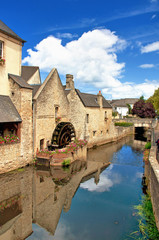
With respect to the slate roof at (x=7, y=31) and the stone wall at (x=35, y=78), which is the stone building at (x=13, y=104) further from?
the stone wall at (x=35, y=78)

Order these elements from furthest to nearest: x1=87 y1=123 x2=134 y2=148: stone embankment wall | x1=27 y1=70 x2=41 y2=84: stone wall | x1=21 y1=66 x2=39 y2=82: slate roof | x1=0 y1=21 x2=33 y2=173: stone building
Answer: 1. x1=87 y1=123 x2=134 y2=148: stone embankment wall
2. x1=21 y1=66 x2=39 y2=82: slate roof
3. x1=27 y1=70 x2=41 y2=84: stone wall
4. x1=0 y1=21 x2=33 y2=173: stone building

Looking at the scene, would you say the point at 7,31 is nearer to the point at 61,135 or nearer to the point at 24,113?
the point at 24,113

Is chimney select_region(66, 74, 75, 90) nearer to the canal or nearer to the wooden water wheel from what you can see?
the wooden water wheel

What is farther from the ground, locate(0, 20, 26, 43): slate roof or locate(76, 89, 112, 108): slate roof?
locate(0, 20, 26, 43): slate roof

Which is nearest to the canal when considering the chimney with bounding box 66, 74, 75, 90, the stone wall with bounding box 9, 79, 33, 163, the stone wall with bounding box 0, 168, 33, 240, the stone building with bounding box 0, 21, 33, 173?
the stone wall with bounding box 0, 168, 33, 240

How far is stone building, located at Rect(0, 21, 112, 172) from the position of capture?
36.3 ft

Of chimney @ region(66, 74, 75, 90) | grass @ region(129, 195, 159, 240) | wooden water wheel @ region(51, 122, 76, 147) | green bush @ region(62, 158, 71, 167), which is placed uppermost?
chimney @ region(66, 74, 75, 90)

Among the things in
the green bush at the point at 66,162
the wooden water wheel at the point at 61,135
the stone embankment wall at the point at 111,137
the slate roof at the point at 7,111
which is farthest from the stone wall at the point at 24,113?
the stone embankment wall at the point at 111,137

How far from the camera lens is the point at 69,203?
864 cm

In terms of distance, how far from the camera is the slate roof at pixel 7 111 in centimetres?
1030

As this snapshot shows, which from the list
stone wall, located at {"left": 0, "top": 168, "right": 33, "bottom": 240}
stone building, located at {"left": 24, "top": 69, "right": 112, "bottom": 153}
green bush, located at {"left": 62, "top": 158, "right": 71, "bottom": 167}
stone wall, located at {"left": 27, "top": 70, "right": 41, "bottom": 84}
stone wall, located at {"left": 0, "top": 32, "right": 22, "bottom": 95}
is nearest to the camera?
stone wall, located at {"left": 0, "top": 168, "right": 33, "bottom": 240}

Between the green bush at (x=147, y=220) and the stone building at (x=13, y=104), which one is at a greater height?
the stone building at (x=13, y=104)

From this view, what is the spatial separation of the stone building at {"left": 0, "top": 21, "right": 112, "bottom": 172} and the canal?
1.46 m

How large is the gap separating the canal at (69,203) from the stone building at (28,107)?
1.46 meters
